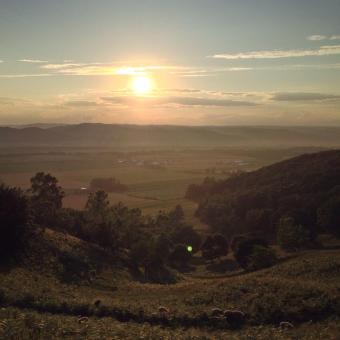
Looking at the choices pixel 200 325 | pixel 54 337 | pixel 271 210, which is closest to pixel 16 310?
pixel 54 337

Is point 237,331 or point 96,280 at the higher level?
point 237,331

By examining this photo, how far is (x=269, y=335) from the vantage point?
21984 mm

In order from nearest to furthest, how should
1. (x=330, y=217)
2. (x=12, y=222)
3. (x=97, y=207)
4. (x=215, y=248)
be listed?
(x=12, y=222)
(x=330, y=217)
(x=215, y=248)
(x=97, y=207)

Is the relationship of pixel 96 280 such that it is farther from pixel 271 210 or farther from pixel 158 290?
pixel 271 210

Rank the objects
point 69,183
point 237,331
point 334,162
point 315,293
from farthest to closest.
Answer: point 69,183
point 334,162
point 315,293
point 237,331

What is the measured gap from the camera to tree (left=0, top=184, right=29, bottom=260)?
3922 centimetres

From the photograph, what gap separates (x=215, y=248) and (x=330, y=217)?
18.1 meters

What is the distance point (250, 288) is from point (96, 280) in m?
16.0

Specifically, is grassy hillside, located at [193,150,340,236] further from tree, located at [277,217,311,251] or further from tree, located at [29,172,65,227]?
tree, located at [29,172,65,227]

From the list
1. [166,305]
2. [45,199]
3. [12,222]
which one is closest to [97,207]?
[45,199]

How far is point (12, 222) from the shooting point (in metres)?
40.5

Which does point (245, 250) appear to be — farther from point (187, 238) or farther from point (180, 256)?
point (187, 238)

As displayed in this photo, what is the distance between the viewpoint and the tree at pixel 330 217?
68.0 metres

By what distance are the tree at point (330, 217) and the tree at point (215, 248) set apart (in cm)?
1563
